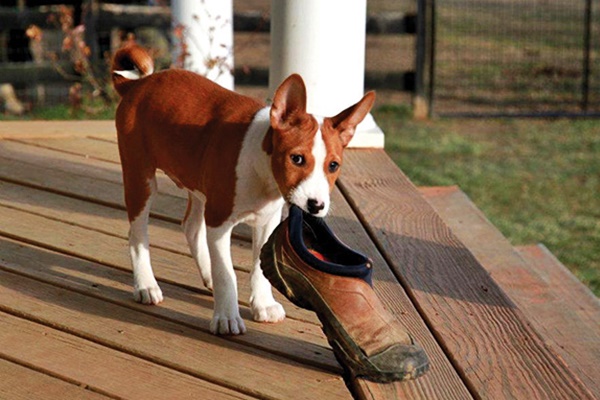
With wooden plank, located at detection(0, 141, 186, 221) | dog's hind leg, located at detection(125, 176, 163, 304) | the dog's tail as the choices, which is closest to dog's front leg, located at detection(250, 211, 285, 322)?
dog's hind leg, located at detection(125, 176, 163, 304)

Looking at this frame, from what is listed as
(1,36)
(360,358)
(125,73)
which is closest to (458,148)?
(1,36)

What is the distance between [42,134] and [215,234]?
2641mm

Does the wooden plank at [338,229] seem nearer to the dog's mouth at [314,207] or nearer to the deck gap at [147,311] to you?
the deck gap at [147,311]

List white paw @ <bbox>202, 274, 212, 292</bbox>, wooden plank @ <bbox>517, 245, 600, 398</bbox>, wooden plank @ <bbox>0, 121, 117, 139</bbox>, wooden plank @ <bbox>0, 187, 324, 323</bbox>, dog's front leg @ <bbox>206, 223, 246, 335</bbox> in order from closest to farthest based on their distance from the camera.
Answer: dog's front leg @ <bbox>206, 223, 246, 335</bbox> < white paw @ <bbox>202, 274, 212, 292</bbox> < wooden plank @ <bbox>0, 187, 324, 323</bbox> < wooden plank @ <bbox>517, 245, 600, 398</bbox> < wooden plank @ <bbox>0, 121, 117, 139</bbox>

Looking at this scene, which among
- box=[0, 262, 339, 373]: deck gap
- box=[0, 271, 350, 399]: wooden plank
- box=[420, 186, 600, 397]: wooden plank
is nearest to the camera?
box=[0, 271, 350, 399]: wooden plank

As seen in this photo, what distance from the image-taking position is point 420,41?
10672mm

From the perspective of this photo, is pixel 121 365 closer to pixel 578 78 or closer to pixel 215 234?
pixel 215 234

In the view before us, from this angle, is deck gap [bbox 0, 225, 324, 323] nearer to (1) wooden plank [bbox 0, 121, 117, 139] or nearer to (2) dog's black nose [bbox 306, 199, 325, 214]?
(2) dog's black nose [bbox 306, 199, 325, 214]

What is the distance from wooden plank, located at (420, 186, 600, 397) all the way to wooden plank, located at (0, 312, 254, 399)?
1420 mm

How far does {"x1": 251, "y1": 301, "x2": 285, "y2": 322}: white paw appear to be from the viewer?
3383 millimetres

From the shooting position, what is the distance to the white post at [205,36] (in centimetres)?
657

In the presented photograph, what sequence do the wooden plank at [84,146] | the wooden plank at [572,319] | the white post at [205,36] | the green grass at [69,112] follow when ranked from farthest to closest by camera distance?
1. the green grass at [69,112]
2. the white post at [205,36]
3. the wooden plank at [84,146]
4. the wooden plank at [572,319]

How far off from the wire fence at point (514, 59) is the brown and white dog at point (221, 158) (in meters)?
7.16

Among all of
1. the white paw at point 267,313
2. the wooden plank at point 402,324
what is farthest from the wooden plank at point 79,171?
the white paw at point 267,313
